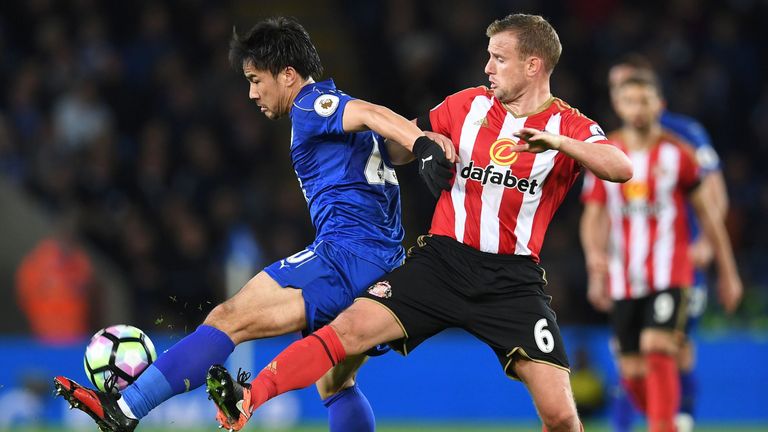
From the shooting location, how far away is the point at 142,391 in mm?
5023

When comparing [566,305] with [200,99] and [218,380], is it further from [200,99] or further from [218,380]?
[218,380]

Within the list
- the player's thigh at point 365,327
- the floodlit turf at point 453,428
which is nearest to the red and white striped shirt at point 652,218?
the floodlit turf at point 453,428

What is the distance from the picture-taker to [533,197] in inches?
215

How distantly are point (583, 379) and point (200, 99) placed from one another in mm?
5151

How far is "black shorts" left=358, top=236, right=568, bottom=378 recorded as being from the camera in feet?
17.4

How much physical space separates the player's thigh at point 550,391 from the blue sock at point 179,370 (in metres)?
1.26

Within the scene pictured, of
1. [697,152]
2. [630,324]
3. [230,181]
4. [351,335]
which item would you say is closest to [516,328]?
[351,335]

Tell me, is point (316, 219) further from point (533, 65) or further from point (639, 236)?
point (639, 236)

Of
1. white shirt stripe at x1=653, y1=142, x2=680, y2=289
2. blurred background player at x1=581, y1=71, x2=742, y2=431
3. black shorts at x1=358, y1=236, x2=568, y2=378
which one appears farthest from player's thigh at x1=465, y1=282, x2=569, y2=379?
white shirt stripe at x1=653, y1=142, x2=680, y2=289

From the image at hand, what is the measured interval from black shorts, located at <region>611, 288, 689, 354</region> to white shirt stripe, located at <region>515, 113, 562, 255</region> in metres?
2.81

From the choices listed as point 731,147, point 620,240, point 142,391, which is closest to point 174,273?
point 620,240

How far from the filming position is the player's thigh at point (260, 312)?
5223 mm

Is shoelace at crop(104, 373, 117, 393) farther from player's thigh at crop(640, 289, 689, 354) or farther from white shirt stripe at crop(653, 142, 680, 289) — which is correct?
white shirt stripe at crop(653, 142, 680, 289)

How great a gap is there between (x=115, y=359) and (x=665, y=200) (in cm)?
425
